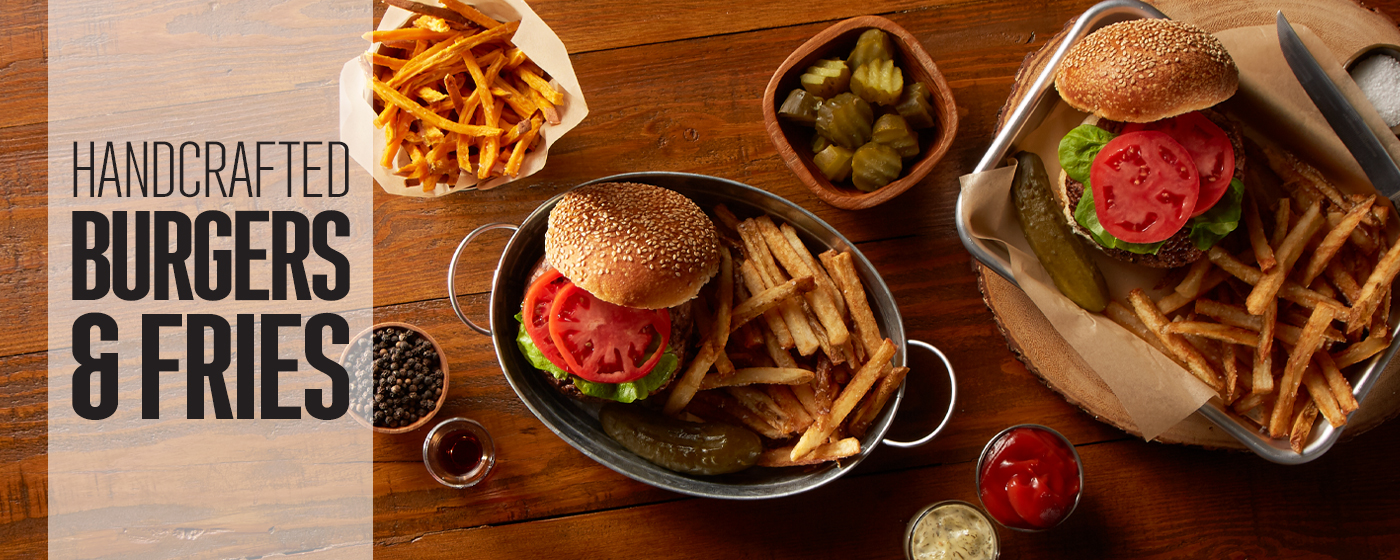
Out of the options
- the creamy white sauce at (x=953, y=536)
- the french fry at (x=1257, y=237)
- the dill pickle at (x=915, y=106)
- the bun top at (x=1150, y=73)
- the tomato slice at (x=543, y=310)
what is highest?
the bun top at (x=1150, y=73)

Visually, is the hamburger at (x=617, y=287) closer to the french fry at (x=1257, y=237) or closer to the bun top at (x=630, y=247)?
the bun top at (x=630, y=247)

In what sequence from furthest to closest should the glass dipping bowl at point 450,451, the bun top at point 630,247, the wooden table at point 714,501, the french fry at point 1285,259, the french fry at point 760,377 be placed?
the wooden table at point 714,501 < the glass dipping bowl at point 450,451 < the french fry at point 760,377 < the french fry at point 1285,259 < the bun top at point 630,247

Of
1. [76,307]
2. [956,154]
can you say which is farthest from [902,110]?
[76,307]

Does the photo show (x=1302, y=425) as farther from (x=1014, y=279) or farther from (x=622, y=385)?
(x=622, y=385)

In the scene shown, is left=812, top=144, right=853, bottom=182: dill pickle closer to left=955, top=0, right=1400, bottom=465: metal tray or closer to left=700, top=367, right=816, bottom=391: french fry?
left=955, top=0, right=1400, bottom=465: metal tray

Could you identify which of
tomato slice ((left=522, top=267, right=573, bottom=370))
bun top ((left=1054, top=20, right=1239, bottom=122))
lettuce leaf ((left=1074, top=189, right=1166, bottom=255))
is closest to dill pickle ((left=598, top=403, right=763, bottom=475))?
tomato slice ((left=522, top=267, right=573, bottom=370))

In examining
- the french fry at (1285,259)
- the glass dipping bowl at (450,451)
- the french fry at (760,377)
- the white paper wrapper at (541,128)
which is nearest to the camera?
the french fry at (1285,259)

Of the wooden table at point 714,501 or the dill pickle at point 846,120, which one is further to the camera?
the wooden table at point 714,501

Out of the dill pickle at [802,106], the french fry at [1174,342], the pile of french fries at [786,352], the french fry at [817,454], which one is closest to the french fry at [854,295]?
the pile of french fries at [786,352]
